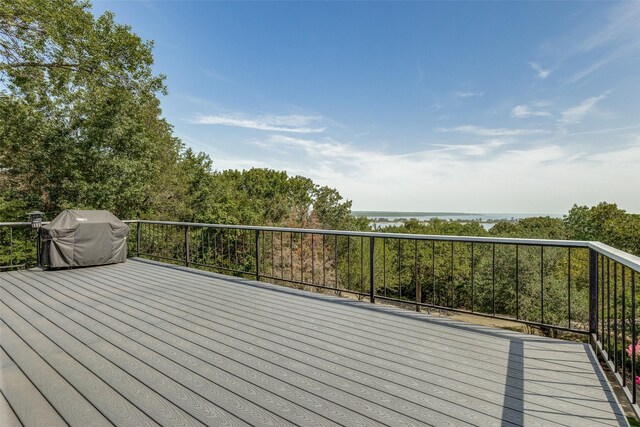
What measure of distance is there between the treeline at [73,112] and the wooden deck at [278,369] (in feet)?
25.1

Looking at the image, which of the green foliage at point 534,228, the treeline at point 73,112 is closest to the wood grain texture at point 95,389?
the treeline at point 73,112

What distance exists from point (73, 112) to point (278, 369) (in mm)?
11863

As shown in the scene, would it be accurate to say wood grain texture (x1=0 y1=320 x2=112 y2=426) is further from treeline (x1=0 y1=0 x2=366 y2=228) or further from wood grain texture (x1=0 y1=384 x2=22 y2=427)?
treeline (x1=0 y1=0 x2=366 y2=228)

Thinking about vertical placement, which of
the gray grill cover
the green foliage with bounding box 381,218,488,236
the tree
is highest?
the tree

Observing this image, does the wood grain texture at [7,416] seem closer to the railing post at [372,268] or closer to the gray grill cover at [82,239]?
the railing post at [372,268]

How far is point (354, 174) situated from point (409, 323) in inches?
866

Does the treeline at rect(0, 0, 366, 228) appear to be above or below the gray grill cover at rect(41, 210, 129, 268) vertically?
above

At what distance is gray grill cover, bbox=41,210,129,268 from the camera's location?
4.93 m

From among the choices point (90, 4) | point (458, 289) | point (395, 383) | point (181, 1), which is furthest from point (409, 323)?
point (458, 289)

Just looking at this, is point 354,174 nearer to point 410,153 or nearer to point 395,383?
point 410,153

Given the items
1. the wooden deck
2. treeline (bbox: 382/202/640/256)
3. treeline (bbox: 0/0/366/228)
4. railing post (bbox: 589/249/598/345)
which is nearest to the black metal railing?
treeline (bbox: 0/0/366/228)

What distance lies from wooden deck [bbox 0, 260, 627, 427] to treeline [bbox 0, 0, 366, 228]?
765 cm

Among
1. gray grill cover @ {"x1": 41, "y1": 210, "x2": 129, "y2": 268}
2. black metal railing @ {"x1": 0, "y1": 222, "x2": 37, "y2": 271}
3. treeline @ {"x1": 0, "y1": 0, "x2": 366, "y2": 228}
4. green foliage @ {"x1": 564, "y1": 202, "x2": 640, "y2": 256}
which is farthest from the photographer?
green foliage @ {"x1": 564, "y1": 202, "x2": 640, "y2": 256}

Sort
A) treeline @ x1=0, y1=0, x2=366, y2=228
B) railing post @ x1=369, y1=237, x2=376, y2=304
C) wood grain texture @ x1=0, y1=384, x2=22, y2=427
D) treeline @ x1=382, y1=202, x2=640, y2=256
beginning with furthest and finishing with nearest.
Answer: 1. treeline @ x1=382, y1=202, x2=640, y2=256
2. treeline @ x1=0, y1=0, x2=366, y2=228
3. railing post @ x1=369, y1=237, x2=376, y2=304
4. wood grain texture @ x1=0, y1=384, x2=22, y2=427
